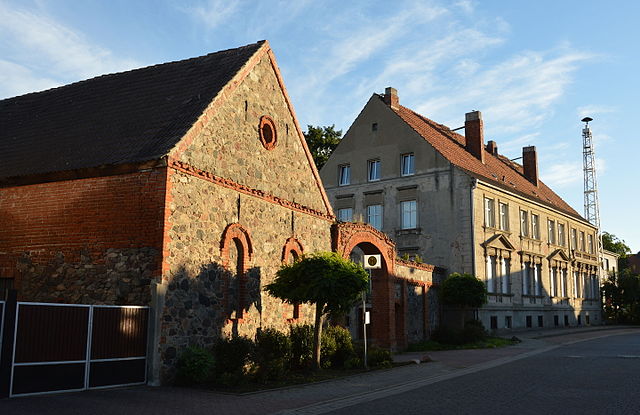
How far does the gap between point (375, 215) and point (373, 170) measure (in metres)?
2.90

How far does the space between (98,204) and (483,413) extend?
31.9 ft

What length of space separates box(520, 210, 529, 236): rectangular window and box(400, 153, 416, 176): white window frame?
8769mm

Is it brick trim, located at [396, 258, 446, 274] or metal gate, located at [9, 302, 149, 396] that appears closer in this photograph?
metal gate, located at [9, 302, 149, 396]

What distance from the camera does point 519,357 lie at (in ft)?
69.8

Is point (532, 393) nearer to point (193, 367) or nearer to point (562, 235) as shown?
point (193, 367)

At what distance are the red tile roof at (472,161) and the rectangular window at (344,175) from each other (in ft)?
16.5

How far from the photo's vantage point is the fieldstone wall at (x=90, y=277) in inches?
519

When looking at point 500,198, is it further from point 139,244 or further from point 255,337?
point 139,244

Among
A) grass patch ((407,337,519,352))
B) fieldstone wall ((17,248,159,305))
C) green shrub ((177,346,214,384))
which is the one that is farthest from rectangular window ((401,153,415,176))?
fieldstone wall ((17,248,159,305))

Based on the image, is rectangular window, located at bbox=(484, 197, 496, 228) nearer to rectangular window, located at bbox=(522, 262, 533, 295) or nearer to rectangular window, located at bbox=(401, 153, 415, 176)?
rectangular window, located at bbox=(401, 153, 415, 176)

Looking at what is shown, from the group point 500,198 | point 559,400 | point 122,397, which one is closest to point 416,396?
point 559,400

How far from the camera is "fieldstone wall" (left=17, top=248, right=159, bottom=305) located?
13.2 meters

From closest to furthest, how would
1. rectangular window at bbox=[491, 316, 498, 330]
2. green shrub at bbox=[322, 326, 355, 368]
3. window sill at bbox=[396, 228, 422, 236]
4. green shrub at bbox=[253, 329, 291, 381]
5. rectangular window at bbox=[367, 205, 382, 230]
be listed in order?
green shrub at bbox=[253, 329, 291, 381] → green shrub at bbox=[322, 326, 355, 368] → rectangular window at bbox=[491, 316, 498, 330] → window sill at bbox=[396, 228, 422, 236] → rectangular window at bbox=[367, 205, 382, 230]

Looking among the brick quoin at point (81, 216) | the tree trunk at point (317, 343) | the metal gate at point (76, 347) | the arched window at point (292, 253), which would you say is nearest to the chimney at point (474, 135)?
the arched window at point (292, 253)
